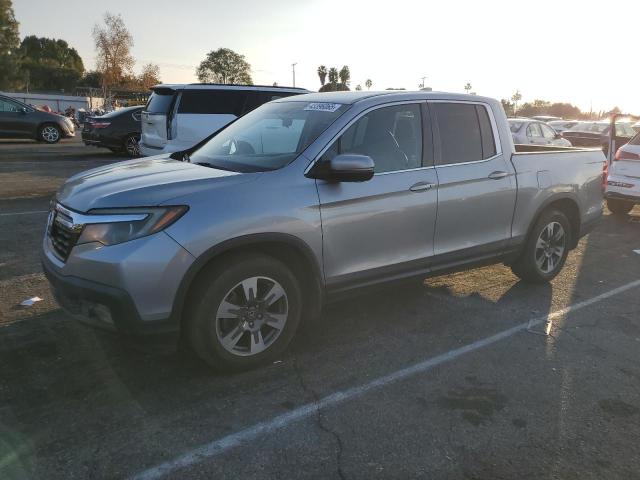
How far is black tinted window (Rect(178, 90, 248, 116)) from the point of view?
33.3 ft

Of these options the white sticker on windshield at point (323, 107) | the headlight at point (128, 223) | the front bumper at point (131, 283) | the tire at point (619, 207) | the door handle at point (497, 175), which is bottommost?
the tire at point (619, 207)

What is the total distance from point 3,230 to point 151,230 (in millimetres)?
4966

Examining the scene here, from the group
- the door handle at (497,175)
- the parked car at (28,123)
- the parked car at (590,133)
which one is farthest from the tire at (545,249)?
the parked car at (28,123)

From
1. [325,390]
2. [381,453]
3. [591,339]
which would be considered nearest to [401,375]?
[325,390]

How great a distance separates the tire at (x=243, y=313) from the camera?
10.5ft

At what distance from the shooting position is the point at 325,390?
3318 millimetres

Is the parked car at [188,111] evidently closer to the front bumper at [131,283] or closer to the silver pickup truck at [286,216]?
the silver pickup truck at [286,216]

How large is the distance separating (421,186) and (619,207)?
24.0 ft

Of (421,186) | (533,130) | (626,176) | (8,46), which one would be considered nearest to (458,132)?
(421,186)

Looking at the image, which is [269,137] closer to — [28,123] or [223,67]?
[28,123]

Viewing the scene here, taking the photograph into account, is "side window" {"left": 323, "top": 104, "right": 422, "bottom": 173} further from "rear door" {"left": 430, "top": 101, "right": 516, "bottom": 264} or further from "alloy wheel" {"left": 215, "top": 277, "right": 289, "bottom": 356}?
"alloy wheel" {"left": 215, "top": 277, "right": 289, "bottom": 356}

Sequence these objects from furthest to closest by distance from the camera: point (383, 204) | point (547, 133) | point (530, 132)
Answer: point (547, 133)
point (530, 132)
point (383, 204)

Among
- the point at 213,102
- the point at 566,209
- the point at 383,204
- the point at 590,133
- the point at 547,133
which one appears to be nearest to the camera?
the point at 383,204

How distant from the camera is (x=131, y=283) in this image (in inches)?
115
